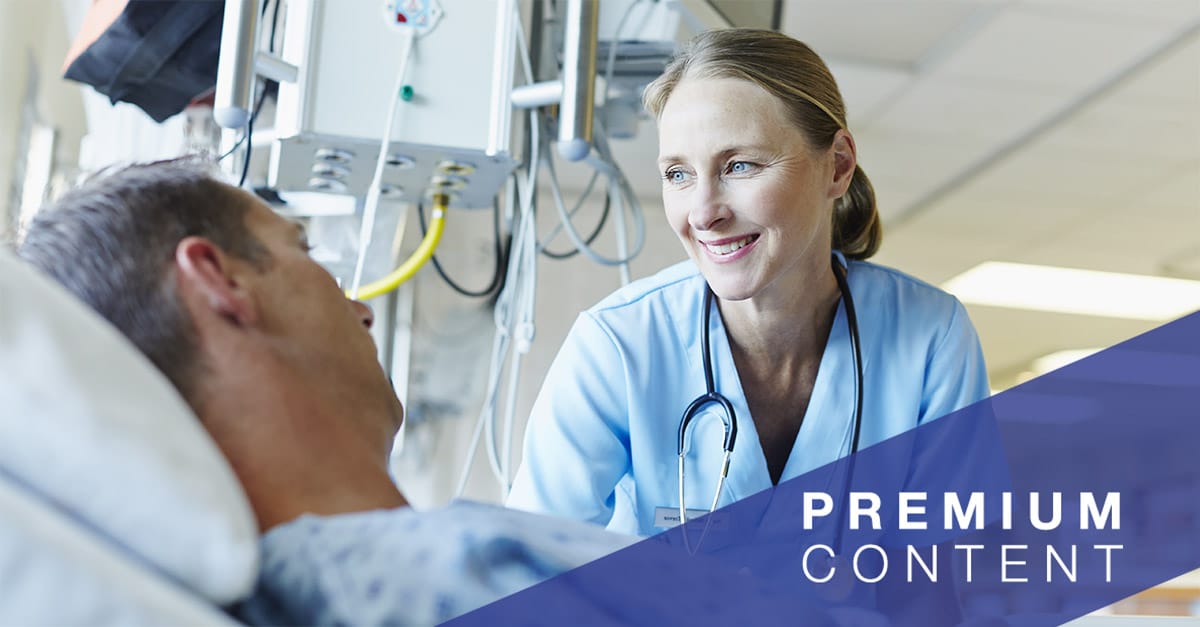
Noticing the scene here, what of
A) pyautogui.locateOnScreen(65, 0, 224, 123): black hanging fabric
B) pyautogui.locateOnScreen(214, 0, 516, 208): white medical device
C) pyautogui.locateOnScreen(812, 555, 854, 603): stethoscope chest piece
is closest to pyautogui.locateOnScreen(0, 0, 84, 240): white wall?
pyautogui.locateOnScreen(65, 0, 224, 123): black hanging fabric

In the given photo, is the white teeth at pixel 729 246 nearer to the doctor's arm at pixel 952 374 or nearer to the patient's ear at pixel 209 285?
the doctor's arm at pixel 952 374

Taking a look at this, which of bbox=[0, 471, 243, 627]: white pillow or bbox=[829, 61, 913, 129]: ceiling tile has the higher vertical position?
bbox=[829, 61, 913, 129]: ceiling tile

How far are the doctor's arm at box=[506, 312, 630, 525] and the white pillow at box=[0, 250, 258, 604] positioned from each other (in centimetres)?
76

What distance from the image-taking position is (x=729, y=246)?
137cm

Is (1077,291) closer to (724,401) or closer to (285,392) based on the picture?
(724,401)

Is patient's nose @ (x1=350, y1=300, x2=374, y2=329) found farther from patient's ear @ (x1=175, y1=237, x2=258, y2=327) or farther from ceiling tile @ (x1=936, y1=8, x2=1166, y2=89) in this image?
ceiling tile @ (x1=936, y1=8, x2=1166, y2=89)

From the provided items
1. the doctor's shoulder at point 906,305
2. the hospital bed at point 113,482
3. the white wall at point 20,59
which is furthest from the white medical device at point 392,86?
the white wall at point 20,59

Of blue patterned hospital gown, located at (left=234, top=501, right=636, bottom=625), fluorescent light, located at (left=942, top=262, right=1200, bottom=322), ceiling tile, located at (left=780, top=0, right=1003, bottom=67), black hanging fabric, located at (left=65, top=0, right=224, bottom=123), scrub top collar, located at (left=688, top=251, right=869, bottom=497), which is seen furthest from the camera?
fluorescent light, located at (left=942, top=262, right=1200, bottom=322)

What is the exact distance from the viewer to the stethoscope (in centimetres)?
132

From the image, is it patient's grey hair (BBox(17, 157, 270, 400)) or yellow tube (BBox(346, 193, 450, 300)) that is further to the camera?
yellow tube (BBox(346, 193, 450, 300))

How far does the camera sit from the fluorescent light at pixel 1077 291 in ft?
18.5

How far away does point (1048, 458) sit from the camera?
7.90 metres

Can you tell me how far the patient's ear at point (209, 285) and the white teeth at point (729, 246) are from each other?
2.26ft

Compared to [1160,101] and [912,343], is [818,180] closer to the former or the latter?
[912,343]
